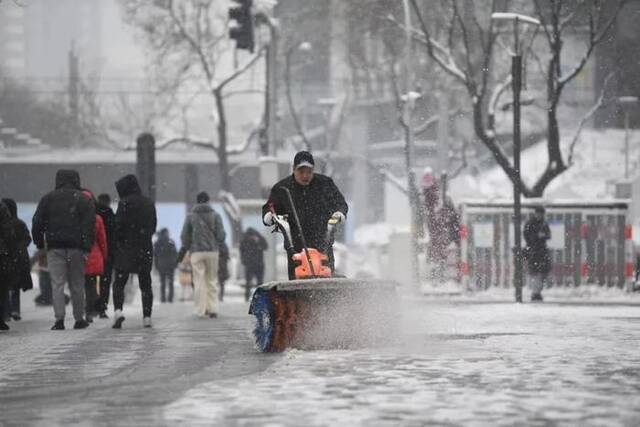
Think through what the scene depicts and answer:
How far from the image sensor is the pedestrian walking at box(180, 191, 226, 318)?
22.3m

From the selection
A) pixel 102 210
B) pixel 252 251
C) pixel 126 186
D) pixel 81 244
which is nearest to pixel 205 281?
pixel 102 210

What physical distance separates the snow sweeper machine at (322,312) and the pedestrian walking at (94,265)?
6700 mm

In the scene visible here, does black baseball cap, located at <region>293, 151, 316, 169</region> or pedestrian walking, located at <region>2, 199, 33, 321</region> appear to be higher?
black baseball cap, located at <region>293, 151, 316, 169</region>

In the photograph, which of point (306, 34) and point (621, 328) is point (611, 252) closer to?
point (621, 328)

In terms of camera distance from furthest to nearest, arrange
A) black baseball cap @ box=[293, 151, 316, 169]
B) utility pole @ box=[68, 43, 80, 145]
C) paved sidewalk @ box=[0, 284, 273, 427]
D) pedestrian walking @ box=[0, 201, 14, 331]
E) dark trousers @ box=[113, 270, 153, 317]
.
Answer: utility pole @ box=[68, 43, 80, 145]
pedestrian walking @ box=[0, 201, 14, 331]
dark trousers @ box=[113, 270, 153, 317]
black baseball cap @ box=[293, 151, 316, 169]
paved sidewalk @ box=[0, 284, 273, 427]

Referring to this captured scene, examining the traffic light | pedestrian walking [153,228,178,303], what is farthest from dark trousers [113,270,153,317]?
pedestrian walking [153,228,178,303]

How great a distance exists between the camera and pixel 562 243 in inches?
1266

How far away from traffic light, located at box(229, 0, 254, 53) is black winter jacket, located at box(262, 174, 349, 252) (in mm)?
9064

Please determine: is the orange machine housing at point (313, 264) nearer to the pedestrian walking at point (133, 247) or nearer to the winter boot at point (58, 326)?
the pedestrian walking at point (133, 247)

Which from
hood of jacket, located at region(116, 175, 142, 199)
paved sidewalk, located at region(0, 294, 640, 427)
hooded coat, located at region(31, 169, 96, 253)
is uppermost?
hood of jacket, located at region(116, 175, 142, 199)

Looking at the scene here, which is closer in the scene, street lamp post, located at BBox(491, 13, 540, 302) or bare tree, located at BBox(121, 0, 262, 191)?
street lamp post, located at BBox(491, 13, 540, 302)

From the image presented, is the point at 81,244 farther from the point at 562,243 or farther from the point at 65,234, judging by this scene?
the point at 562,243

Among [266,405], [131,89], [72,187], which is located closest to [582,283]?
[72,187]

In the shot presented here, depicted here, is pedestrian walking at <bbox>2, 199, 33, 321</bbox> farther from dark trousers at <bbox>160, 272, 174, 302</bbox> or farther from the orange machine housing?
dark trousers at <bbox>160, 272, 174, 302</bbox>
